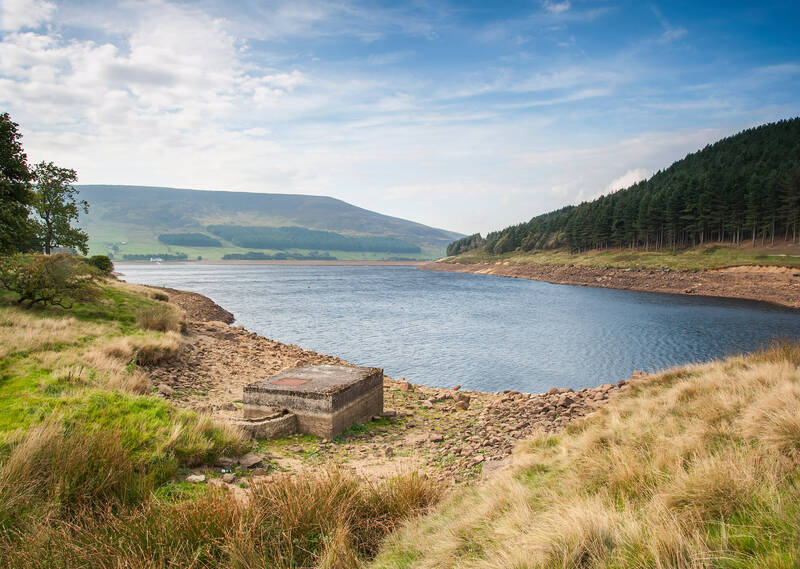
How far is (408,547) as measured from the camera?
17.0 ft

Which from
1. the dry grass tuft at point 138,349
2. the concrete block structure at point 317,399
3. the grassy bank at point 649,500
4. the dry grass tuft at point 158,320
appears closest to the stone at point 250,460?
the concrete block structure at point 317,399

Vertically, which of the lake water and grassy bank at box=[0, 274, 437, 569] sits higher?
grassy bank at box=[0, 274, 437, 569]

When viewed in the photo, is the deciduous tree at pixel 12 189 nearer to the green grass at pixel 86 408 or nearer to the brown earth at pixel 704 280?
the green grass at pixel 86 408

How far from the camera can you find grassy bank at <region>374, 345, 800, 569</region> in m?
3.86

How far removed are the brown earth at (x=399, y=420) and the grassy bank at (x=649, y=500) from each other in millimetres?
2247

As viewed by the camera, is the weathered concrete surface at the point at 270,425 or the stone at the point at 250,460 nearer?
the stone at the point at 250,460

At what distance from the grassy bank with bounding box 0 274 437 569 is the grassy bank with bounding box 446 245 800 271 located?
6483 centimetres

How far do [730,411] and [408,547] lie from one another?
615 centimetres

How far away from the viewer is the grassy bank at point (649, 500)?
3855 millimetres

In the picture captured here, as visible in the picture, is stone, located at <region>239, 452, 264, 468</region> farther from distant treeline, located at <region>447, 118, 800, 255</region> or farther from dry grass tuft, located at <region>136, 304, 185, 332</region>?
distant treeline, located at <region>447, 118, 800, 255</region>

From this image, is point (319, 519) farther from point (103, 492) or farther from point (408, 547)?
point (103, 492)

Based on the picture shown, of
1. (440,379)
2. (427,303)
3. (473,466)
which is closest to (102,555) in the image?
(473,466)

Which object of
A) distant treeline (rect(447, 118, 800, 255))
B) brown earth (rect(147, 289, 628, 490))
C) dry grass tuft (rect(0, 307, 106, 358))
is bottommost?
brown earth (rect(147, 289, 628, 490))

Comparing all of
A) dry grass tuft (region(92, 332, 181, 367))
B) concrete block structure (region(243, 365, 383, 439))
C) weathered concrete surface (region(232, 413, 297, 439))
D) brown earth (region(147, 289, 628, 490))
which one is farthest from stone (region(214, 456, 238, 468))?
dry grass tuft (region(92, 332, 181, 367))
